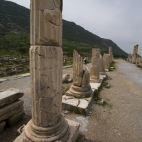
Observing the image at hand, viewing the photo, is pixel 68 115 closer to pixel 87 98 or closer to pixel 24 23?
pixel 87 98

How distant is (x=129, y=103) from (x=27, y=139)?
4.95 metres

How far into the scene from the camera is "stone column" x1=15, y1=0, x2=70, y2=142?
2178 mm

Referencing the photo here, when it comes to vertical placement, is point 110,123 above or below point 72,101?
below

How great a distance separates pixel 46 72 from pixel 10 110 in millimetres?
2410

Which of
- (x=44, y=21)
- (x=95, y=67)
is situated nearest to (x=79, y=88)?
(x=95, y=67)

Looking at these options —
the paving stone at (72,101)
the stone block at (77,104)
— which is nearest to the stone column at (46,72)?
the stone block at (77,104)

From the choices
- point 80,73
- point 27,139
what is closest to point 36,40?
point 27,139

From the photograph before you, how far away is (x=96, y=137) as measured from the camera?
3.41 metres

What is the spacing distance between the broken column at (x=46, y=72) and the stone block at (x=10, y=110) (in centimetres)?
138

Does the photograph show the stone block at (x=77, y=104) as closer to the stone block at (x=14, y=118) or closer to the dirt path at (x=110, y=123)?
the dirt path at (x=110, y=123)

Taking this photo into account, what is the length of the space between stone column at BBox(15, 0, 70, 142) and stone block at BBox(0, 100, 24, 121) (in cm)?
137

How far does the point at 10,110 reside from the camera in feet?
12.7

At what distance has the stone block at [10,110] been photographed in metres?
3.64

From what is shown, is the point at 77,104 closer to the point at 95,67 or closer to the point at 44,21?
the point at 44,21
